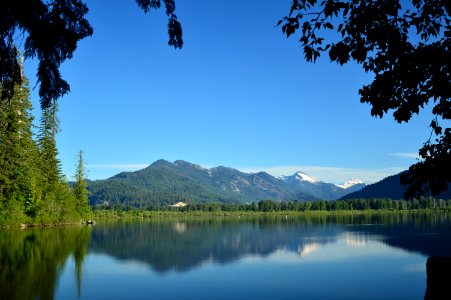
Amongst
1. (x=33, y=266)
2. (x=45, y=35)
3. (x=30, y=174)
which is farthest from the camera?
(x=30, y=174)

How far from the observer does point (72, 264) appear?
3678 centimetres

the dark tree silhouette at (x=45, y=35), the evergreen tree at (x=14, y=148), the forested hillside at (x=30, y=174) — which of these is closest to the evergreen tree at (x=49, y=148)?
the forested hillside at (x=30, y=174)

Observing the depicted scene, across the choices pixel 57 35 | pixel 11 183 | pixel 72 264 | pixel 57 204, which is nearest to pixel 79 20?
pixel 57 35

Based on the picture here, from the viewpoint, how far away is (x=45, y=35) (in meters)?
7.48

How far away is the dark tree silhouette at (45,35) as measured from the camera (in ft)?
23.1

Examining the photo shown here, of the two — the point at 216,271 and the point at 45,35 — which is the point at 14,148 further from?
the point at 45,35

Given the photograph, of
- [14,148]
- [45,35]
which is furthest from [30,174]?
[45,35]

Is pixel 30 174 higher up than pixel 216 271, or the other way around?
pixel 30 174

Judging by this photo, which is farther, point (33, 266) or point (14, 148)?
point (14, 148)

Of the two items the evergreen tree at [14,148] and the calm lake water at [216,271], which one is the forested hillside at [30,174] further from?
the calm lake water at [216,271]

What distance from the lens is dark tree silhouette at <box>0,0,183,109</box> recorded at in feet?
23.1

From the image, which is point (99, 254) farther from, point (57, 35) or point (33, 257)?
point (57, 35)

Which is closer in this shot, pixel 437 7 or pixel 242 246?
pixel 437 7

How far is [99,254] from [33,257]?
31.9 feet
